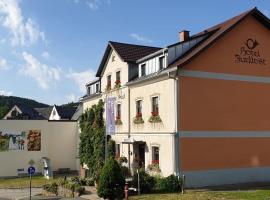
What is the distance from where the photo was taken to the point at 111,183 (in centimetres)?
2434

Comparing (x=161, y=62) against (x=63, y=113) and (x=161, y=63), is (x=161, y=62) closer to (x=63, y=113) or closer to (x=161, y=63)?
(x=161, y=63)

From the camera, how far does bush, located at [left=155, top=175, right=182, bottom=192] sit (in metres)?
26.3

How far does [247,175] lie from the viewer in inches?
1160

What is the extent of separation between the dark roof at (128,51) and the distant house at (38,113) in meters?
20.8

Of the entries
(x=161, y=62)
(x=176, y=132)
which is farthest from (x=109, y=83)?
(x=176, y=132)

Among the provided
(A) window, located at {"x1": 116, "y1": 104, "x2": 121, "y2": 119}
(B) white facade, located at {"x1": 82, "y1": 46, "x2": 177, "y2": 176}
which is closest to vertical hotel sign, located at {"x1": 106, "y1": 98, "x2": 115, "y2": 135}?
(B) white facade, located at {"x1": 82, "y1": 46, "x2": 177, "y2": 176}

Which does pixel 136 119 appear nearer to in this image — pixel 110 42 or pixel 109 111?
pixel 109 111

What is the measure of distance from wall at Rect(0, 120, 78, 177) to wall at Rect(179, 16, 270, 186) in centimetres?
2550

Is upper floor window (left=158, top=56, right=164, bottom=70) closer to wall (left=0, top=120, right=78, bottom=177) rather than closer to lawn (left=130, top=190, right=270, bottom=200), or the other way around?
lawn (left=130, top=190, right=270, bottom=200)

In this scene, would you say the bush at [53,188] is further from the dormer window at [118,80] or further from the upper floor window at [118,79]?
the upper floor window at [118,79]

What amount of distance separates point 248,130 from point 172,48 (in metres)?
7.98

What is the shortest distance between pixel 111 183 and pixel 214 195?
589 cm

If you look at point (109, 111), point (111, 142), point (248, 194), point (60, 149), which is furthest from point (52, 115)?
point (248, 194)

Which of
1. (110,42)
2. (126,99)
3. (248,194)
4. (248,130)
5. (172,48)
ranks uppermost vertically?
(110,42)
